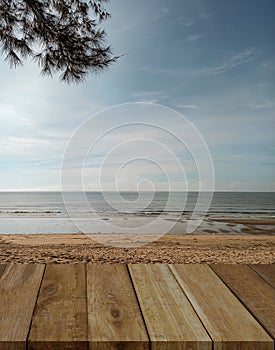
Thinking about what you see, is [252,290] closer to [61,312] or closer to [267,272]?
[267,272]

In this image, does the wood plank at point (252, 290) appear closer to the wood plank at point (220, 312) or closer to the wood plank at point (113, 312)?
the wood plank at point (220, 312)

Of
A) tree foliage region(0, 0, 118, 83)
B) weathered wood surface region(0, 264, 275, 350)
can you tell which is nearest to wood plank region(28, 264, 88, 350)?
weathered wood surface region(0, 264, 275, 350)

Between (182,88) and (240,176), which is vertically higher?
(182,88)

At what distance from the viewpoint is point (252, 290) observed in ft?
3.62

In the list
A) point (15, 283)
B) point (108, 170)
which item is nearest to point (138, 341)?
point (15, 283)

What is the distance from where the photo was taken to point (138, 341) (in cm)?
80

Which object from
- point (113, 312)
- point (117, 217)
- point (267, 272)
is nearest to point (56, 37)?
point (267, 272)

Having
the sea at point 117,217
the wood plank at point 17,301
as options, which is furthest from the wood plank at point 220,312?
the sea at point 117,217

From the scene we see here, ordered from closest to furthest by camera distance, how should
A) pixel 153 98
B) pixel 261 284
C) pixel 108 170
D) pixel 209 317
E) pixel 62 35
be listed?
1. pixel 209 317
2. pixel 261 284
3. pixel 62 35
4. pixel 108 170
5. pixel 153 98

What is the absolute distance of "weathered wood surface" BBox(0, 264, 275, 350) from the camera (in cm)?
81

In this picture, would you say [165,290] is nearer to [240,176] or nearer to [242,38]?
[242,38]

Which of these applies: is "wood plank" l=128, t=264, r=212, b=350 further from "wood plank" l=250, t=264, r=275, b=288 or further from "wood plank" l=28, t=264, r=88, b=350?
"wood plank" l=250, t=264, r=275, b=288

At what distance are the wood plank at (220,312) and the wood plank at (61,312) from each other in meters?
0.28

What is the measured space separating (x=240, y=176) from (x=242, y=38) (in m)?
10.4
